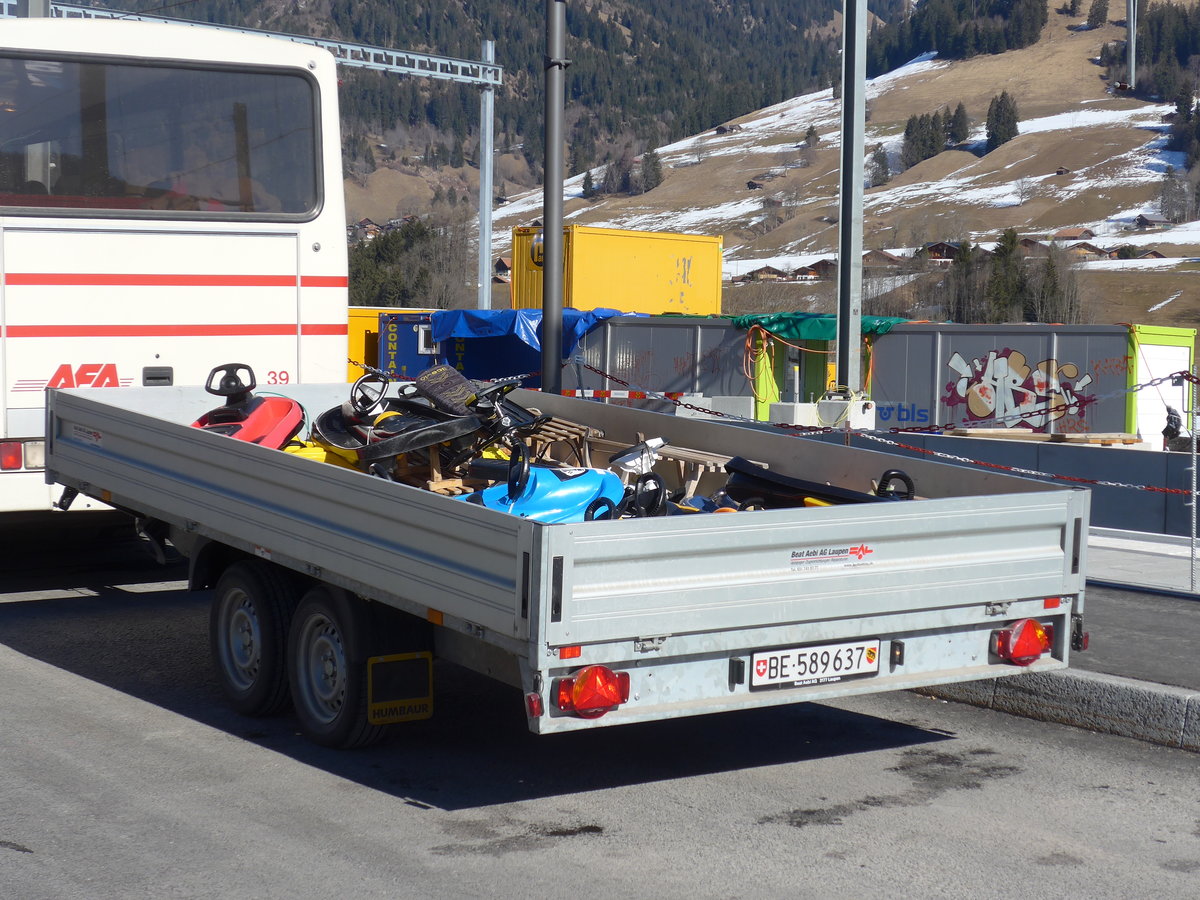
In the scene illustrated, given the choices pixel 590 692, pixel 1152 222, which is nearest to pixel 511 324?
pixel 590 692

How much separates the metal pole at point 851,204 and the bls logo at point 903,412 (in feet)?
22.0

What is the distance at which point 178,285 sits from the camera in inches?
373

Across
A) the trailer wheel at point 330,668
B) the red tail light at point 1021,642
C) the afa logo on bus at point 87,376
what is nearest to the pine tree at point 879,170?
the afa logo on bus at point 87,376

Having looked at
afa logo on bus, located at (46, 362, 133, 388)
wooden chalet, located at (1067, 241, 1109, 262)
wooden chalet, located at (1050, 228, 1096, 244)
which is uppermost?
wooden chalet, located at (1050, 228, 1096, 244)

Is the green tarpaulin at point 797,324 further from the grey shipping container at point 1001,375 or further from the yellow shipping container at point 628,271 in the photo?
the yellow shipping container at point 628,271

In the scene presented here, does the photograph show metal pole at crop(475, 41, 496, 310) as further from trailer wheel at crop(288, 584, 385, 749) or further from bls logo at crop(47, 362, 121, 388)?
trailer wheel at crop(288, 584, 385, 749)

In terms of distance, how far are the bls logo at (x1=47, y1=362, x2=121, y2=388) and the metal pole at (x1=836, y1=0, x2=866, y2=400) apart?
6.94m

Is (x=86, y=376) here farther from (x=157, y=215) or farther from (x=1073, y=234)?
(x=1073, y=234)

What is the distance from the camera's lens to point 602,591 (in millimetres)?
4734

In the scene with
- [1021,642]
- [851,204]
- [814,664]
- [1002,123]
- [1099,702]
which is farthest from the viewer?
[1002,123]

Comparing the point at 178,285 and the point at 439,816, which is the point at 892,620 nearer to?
the point at 439,816

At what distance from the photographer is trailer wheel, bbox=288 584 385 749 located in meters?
5.74

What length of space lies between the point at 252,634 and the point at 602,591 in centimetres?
248

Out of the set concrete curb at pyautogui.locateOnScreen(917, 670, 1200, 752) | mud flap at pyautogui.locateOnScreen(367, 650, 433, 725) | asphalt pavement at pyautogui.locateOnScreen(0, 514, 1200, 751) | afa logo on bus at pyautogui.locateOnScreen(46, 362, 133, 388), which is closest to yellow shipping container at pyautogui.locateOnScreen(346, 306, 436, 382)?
asphalt pavement at pyautogui.locateOnScreen(0, 514, 1200, 751)
